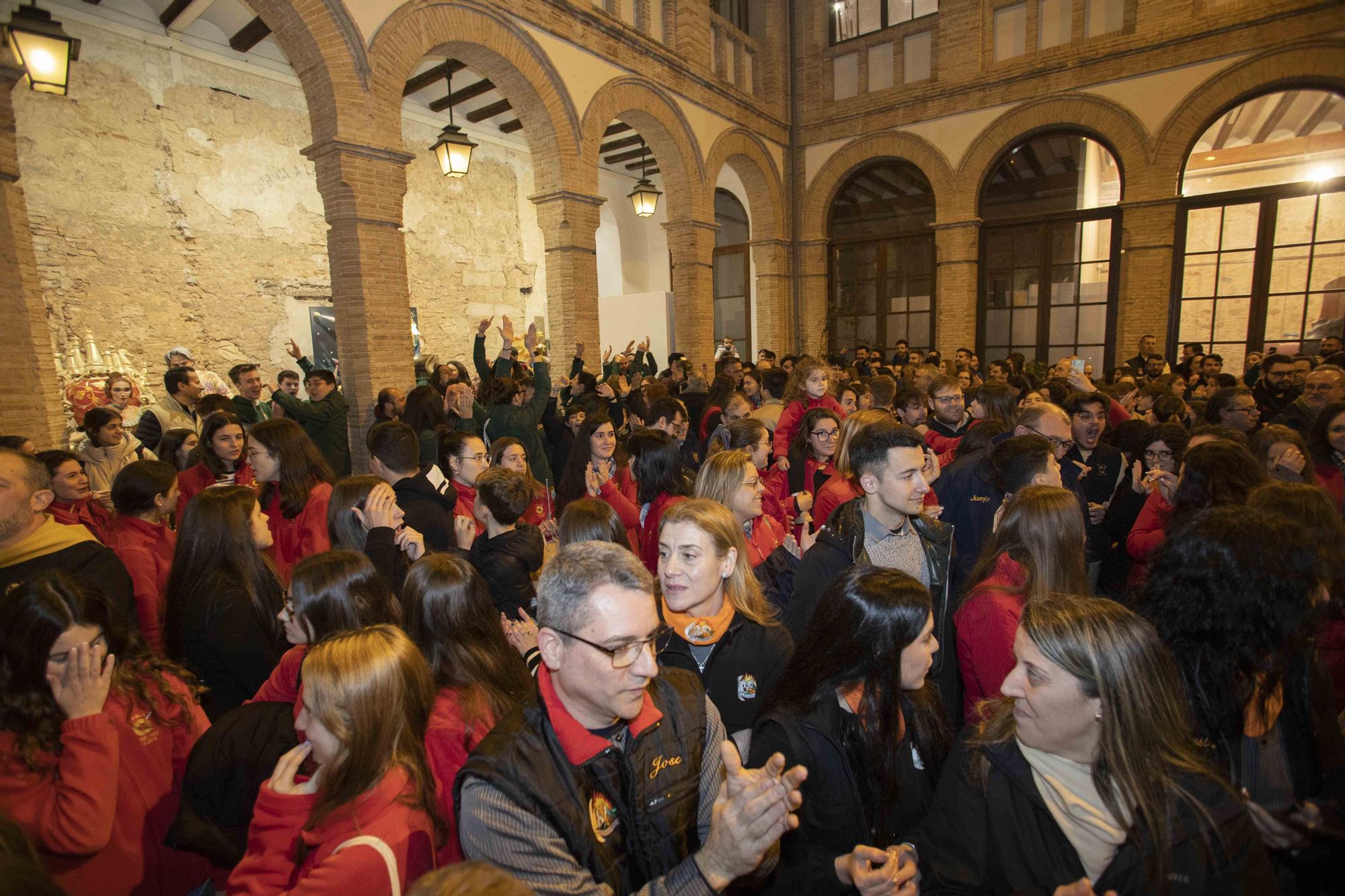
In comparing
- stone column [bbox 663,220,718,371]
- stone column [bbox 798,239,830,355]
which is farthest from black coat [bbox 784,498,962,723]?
stone column [bbox 798,239,830,355]

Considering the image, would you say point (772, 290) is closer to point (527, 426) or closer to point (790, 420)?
point (790, 420)

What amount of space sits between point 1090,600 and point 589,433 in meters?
3.79

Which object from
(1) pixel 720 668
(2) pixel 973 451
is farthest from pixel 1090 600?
(2) pixel 973 451

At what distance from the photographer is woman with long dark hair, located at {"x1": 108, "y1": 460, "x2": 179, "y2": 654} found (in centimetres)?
318

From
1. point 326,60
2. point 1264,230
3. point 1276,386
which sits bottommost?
point 1276,386

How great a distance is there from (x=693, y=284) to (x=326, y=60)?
6.84 metres

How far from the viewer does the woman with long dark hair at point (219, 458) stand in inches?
174

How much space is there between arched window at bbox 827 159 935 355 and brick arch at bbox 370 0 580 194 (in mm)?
7532

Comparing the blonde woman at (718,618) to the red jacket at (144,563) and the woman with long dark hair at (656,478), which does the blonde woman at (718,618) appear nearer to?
the woman with long dark hair at (656,478)

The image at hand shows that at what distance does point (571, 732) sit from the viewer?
151 centimetres

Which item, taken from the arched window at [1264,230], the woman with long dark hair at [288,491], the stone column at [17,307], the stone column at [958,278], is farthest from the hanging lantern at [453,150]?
the arched window at [1264,230]

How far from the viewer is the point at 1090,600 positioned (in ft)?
5.48

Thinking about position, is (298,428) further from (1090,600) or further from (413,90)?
(413,90)

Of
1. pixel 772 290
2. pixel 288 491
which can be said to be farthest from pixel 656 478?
pixel 772 290
